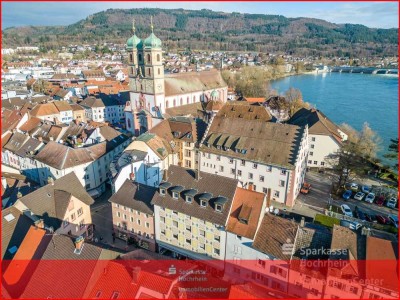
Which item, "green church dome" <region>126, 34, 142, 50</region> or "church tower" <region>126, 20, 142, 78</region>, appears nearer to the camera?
"church tower" <region>126, 20, 142, 78</region>

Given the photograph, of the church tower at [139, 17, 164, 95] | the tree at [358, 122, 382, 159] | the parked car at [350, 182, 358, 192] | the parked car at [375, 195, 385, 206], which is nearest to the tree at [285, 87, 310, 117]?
the tree at [358, 122, 382, 159]

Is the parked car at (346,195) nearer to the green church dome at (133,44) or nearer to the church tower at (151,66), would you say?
the church tower at (151,66)

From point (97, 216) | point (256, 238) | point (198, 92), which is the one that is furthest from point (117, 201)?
point (198, 92)

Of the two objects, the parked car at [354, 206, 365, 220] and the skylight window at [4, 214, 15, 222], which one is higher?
the skylight window at [4, 214, 15, 222]

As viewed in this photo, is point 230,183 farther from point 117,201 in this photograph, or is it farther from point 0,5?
point 0,5

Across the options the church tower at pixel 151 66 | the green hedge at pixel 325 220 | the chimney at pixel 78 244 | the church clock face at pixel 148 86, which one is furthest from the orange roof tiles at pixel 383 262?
the church clock face at pixel 148 86

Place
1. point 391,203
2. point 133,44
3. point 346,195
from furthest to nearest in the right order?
1. point 133,44
2. point 346,195
3. point 391,203

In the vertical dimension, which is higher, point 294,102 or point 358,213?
point 294,102

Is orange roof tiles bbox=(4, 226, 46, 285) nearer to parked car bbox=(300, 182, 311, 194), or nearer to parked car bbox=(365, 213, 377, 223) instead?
parked car bbox=(300, 182, 311, 194)

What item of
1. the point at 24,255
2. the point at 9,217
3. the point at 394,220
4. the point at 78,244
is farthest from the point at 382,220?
the point at 9,217

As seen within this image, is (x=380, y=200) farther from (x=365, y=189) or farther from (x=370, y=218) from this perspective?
(x=370, y=218)
